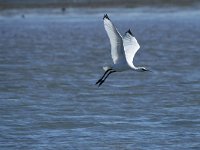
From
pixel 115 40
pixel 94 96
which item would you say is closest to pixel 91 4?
pixel 94 96

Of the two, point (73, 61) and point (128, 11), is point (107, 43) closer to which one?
point (73, 61)

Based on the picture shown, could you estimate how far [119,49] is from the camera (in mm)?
12891

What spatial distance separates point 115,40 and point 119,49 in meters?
0.30

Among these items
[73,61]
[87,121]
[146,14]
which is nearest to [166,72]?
[73,61]

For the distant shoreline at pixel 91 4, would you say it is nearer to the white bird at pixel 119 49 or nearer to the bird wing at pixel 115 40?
the white bird at pixel 119 49

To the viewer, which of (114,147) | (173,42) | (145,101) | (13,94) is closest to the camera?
(114,147)

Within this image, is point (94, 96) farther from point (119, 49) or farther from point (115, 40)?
point (115, 40)

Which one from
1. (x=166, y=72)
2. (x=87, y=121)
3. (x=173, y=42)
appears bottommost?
(x=87, y=121)

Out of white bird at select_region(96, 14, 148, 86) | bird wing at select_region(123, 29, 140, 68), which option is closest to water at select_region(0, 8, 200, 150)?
white bird at select_region(96, 14, 148, 86)

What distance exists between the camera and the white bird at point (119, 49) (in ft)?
40.5

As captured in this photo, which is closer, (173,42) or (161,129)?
(161,129)

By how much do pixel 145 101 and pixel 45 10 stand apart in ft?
89.8

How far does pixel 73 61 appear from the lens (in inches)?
878

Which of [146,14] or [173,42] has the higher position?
[146,14]
